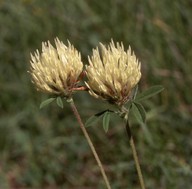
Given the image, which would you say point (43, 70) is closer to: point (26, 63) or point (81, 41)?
point (81, 41)

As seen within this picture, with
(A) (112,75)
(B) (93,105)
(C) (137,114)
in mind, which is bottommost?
(C) (137,114)

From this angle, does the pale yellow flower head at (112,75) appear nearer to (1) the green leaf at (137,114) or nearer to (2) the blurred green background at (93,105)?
(1) the green leaf at (137,114)

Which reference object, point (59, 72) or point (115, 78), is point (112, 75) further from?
point (59, 72)

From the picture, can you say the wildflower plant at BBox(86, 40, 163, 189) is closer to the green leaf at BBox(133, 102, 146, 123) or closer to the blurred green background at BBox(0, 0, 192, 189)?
the green leaf at BBox(133, 102, 146, 123)

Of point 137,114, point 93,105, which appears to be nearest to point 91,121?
point 137,114

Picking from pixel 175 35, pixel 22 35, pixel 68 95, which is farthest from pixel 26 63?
pixel 68 95
